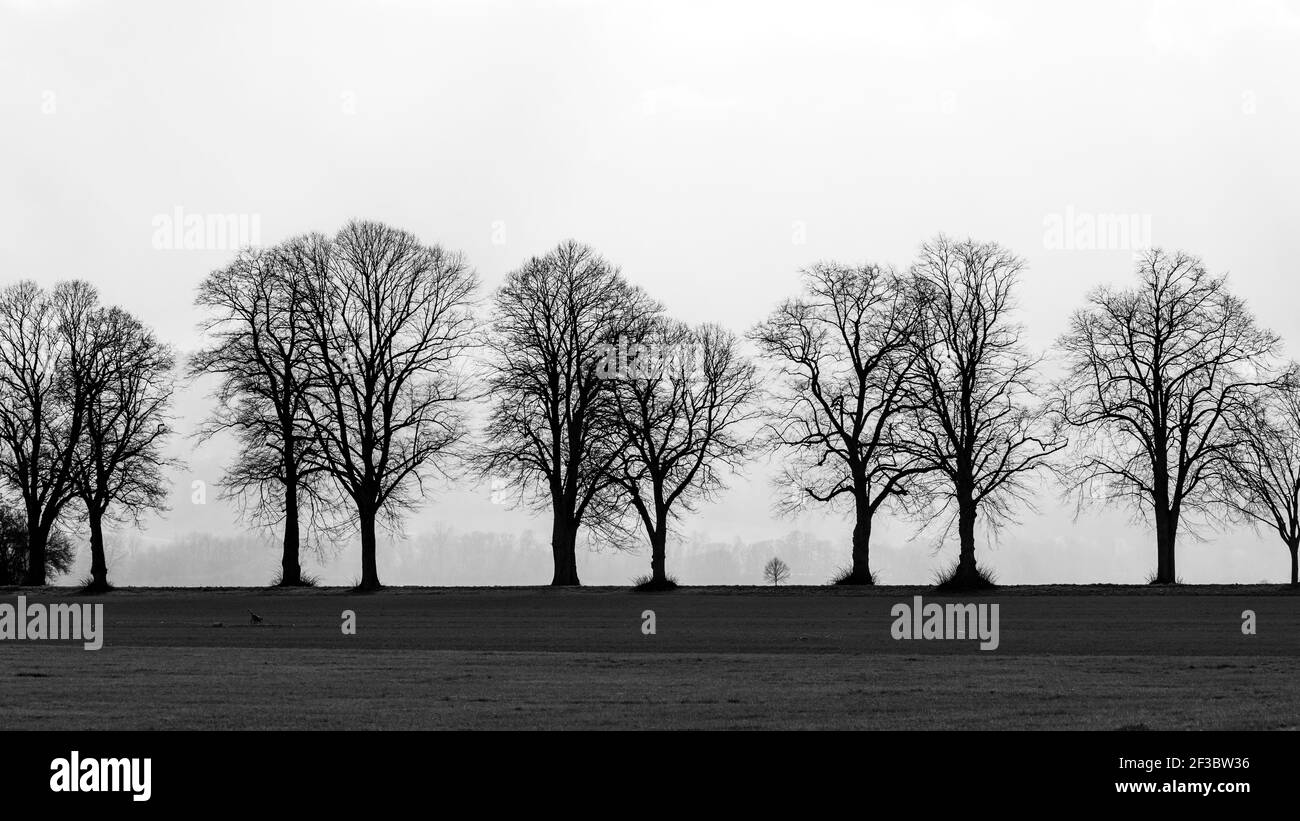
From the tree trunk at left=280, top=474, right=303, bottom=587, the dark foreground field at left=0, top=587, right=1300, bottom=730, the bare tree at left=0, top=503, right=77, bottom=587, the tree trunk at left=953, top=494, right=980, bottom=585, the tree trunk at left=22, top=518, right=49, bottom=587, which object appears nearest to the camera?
the dark foreground field at left=0, top=587, right=1300, bottom=730

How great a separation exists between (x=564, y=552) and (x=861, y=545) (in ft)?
44.4

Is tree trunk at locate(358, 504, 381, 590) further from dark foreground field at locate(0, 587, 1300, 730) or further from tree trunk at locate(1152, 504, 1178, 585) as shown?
tree trunk at locate(1152, 504, 1178, 585)

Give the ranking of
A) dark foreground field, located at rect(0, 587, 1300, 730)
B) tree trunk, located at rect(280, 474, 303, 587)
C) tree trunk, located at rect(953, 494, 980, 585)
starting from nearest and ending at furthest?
dark foreground field, located at rect(0, 587, 1300, 730) → tree trunk, located at rect(953, 494, 980, 585) → tree trunk, located at rect(280, 474, 303, 587)

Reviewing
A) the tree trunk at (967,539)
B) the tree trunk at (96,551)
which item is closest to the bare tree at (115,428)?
the tree trunk at (96,551)

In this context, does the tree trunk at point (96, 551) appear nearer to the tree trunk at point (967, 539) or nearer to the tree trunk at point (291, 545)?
the tree trunk at point (291, 545)

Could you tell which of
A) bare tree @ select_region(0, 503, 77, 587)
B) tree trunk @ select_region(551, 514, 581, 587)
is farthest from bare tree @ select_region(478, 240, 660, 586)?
bare tree @ select_region(0, 503, 77, 587)

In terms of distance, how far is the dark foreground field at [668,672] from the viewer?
18.3 metres

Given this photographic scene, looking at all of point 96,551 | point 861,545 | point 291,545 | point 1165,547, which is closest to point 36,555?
point 96,551

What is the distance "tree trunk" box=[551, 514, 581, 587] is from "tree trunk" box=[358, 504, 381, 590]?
8209 mm

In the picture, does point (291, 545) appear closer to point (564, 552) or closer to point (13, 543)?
point (564, 552)

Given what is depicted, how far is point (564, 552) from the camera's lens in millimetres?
67625

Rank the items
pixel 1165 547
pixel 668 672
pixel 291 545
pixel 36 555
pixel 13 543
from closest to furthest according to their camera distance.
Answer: pixel 668 672, pixel 1165 547, pixel 291 545, pixel 36 555, pixel 13 543

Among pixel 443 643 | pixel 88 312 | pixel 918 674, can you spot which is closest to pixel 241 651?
pixel 443 643

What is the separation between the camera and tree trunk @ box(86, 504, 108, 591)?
7356 centimetres
